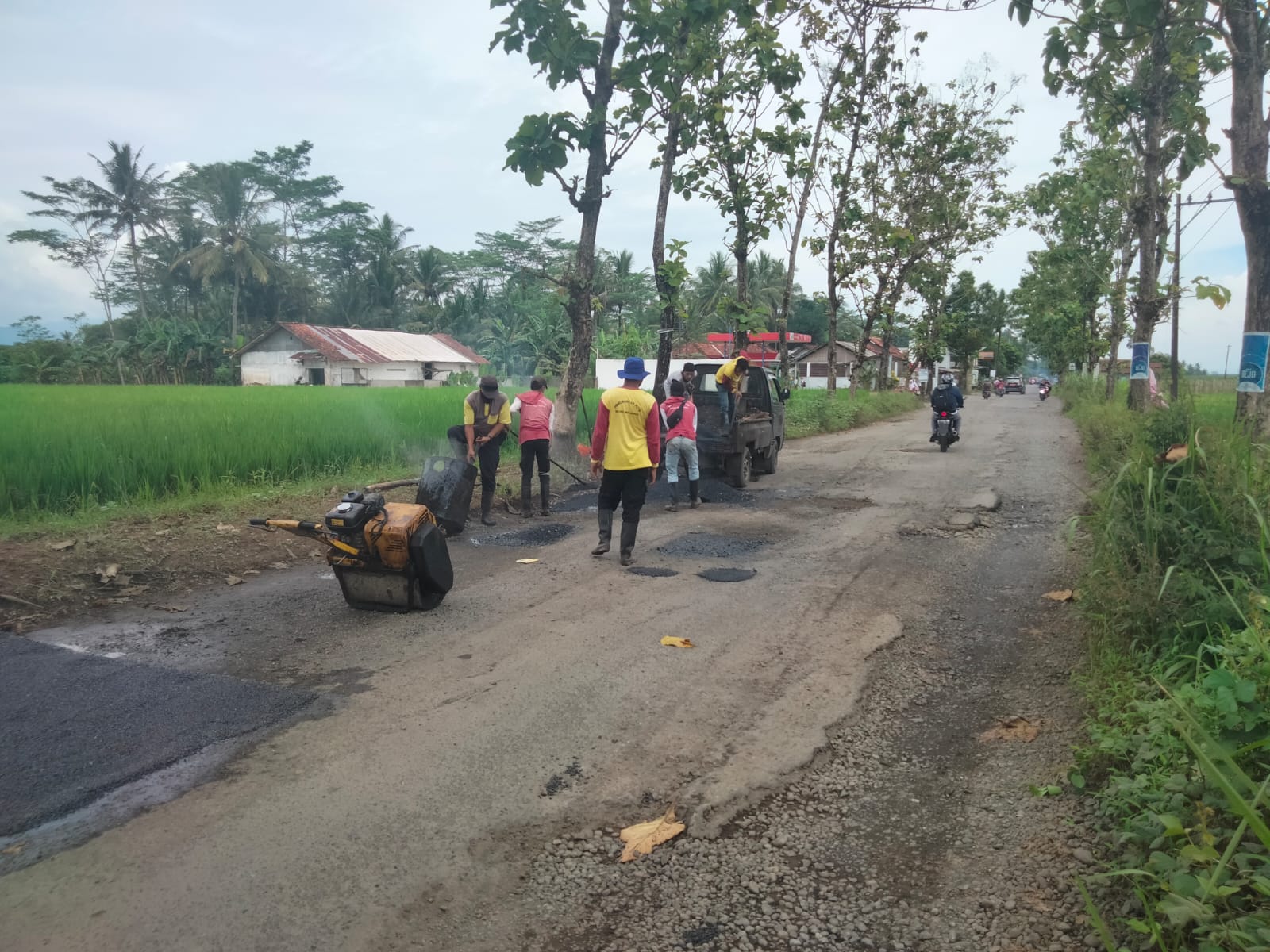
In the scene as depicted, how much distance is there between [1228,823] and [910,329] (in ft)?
127

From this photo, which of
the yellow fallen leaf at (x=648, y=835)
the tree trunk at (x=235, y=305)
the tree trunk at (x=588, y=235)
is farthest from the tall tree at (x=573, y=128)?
the tree trunk at (x=235, y=305)

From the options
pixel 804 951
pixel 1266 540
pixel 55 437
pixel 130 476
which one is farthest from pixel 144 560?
pixel 1266 540

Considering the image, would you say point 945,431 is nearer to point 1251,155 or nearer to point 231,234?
point 1251,155

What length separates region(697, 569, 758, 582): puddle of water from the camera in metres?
6.77

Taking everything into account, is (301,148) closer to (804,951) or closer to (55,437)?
(55,437)

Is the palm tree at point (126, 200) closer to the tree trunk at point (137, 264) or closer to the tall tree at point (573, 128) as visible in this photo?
the tree trunk at point (137, 264)

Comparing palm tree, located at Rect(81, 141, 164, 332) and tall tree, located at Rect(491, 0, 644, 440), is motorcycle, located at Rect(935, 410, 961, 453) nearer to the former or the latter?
tall tree, located at Rect(491, 0, 644, 440)

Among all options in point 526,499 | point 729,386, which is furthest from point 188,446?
point 729,386

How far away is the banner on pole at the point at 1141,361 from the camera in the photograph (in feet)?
42.1

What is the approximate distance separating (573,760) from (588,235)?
9.57m

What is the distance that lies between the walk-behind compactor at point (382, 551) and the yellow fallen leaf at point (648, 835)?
2984 mm

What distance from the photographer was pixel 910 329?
38938 millimetres

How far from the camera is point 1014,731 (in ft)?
13.2

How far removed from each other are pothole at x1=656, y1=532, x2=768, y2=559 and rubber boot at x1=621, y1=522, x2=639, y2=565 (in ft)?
1.65
